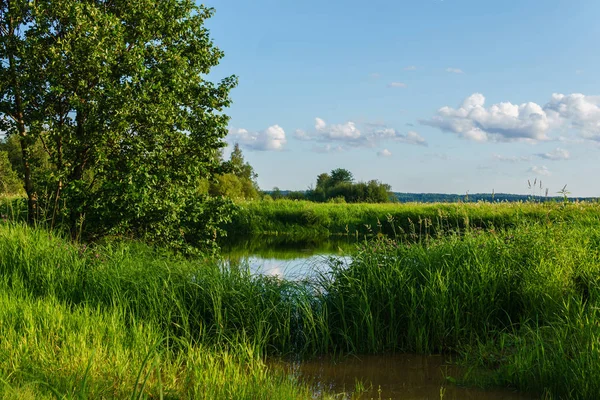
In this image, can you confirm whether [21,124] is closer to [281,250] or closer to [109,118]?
[109,118]

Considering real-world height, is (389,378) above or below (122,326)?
below

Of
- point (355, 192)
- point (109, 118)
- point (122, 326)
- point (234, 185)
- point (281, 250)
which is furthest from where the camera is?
point (355, 192)

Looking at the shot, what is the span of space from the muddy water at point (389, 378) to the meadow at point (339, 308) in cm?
18

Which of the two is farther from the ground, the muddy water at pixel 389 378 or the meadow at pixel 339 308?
the meadow at pixel 339 308

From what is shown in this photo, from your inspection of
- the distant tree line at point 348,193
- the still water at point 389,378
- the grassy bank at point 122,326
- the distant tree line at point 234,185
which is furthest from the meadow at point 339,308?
the distant tree line at point 348,193

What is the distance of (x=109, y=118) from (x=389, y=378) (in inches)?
280

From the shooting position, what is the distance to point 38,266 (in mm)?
6988

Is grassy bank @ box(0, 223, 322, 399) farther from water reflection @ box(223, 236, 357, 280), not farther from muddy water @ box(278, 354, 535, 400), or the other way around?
water reflection @ box(223, 236, 357, 280)

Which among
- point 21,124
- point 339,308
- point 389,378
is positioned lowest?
point 389,378

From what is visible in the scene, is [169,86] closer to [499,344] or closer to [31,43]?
[31,43]

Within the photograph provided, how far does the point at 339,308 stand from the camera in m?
6.55

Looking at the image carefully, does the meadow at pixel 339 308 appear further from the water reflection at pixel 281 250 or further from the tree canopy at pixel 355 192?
the tree canopy at pixel 355 192

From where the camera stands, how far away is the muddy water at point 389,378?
5004mm

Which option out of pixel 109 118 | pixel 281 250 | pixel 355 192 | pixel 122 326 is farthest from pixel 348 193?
pixel 122 326
